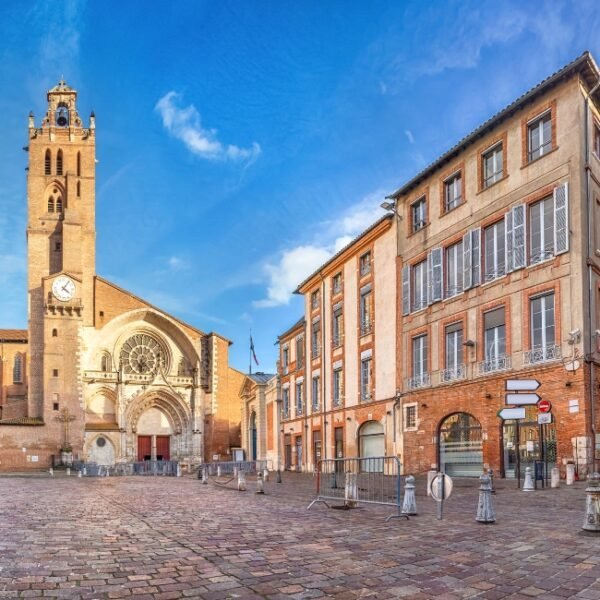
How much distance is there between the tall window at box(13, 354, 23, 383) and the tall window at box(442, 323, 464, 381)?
161ft

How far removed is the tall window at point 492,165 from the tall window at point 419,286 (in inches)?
186

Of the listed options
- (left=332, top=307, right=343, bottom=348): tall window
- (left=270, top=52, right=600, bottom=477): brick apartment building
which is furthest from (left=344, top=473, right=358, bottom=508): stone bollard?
(left=332, top=307, right=343, bottom=348): tall window

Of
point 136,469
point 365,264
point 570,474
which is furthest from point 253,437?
point 570,474

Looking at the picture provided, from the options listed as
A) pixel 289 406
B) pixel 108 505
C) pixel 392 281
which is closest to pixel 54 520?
pixel 108 505

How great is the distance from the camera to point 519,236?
70.8ft

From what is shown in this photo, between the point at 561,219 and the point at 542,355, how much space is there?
428 cm

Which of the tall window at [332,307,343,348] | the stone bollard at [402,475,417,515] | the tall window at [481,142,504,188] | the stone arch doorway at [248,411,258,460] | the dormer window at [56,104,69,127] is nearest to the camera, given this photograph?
the stone bollard at [402,475,417,515]

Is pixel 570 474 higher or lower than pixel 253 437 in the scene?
higher

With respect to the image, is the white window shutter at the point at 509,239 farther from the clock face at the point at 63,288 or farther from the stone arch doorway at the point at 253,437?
the clock face at the point at 63,288

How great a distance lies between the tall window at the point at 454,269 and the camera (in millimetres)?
24578

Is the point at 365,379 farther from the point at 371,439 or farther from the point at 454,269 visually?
the point at 454,269

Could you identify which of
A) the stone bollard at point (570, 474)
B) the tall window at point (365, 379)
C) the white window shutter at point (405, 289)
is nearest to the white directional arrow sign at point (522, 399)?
the stone bollard at point (570, 474)

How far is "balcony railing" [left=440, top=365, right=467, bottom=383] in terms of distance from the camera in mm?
23766

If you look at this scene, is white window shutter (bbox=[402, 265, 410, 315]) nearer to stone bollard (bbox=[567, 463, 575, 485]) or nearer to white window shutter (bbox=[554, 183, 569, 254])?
white window shutter (bbox=[554, 183, 569, 254])
